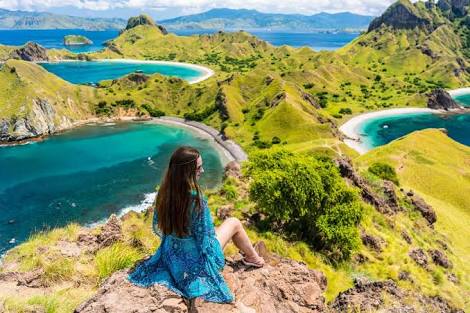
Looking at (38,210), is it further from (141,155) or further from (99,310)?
(99,310)

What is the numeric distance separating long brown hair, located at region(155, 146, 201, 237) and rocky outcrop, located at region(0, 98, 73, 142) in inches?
6402

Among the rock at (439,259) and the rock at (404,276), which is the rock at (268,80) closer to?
the rock at (439,259)

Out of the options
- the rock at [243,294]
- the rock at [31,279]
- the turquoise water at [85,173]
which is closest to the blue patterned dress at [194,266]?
the rock at [243,294]

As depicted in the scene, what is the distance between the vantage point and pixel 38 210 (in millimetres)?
92062

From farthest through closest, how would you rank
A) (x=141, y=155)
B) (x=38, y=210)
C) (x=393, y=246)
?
(x=141, y=155)
(x=38, y=210)
(x=393, y=246)

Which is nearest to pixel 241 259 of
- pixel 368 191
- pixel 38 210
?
pixel 368 191

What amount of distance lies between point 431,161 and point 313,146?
3213cm

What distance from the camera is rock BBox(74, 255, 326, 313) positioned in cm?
1143

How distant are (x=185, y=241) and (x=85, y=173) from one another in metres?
116

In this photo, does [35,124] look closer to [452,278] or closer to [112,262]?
[452,278]

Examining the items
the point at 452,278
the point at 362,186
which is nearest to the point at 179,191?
the point at 452,278

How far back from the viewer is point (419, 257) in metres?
48.6

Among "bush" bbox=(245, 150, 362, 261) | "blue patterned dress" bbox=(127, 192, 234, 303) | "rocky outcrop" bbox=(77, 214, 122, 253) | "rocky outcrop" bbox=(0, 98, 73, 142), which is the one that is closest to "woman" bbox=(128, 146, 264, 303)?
"blue patterned dress" bbox=(127, 192, 234, 303)

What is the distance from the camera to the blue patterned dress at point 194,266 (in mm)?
11531
